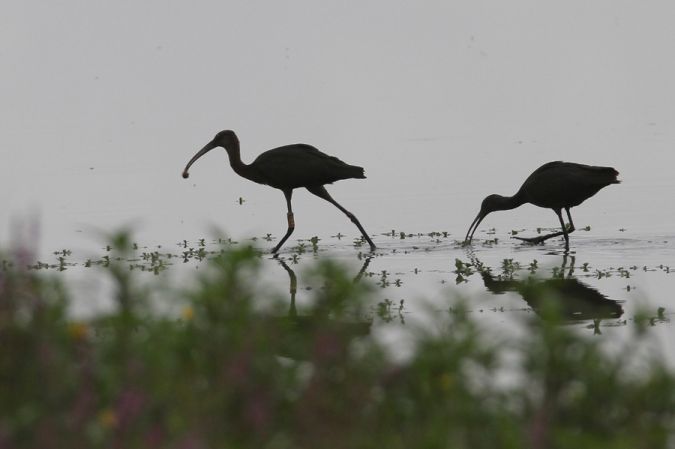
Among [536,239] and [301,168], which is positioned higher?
[301,168]

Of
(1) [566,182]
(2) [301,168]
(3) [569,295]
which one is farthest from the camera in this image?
(2) [301,168]

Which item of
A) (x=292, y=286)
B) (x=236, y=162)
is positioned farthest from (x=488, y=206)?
(x=292, y=286)

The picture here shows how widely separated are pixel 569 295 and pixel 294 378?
5996 millimetres

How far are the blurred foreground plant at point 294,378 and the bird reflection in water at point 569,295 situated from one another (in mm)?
3687

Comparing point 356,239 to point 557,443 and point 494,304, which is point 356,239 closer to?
point 494,304

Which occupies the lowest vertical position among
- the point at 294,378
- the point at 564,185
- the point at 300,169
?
the point at 294,378

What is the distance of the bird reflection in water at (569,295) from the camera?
10844 mm

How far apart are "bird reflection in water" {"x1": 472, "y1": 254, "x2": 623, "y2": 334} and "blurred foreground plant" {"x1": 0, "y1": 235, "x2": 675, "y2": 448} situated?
369 cm

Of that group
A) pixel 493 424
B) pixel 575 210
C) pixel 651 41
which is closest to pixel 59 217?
pixel 575 210

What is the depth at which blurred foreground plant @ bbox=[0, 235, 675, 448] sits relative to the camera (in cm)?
542

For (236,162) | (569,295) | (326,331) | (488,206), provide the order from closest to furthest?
(326,331), (569,295), (488,206), (236,162)

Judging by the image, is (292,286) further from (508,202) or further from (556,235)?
(508,202)

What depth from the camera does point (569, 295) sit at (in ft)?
39.3

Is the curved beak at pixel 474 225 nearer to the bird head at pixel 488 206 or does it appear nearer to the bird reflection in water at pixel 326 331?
the bird head at pixel 488 206
